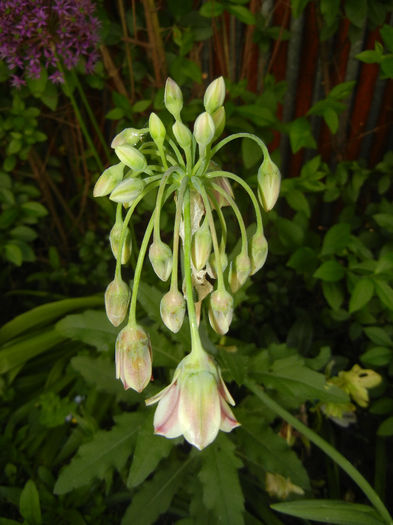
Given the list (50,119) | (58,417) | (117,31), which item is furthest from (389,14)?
(58,417)

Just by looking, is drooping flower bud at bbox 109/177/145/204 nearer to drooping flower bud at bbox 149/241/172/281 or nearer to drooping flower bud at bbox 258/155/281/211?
drooping flower bud at bbox 149/241/172/281

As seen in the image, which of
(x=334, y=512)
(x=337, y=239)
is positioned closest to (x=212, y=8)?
(x=337, y=239)


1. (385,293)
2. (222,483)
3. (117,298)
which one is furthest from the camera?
(385,293)

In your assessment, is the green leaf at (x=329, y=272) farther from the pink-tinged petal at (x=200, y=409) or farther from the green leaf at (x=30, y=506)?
the green leaf at (x=30, y=506)

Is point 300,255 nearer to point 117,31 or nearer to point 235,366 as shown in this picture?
point 235,366

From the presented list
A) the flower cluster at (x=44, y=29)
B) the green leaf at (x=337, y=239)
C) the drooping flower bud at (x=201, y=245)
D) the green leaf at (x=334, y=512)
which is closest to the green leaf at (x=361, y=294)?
the green leaf at (x=337, y=239)

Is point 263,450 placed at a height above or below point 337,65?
below

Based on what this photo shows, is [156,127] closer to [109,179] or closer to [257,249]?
[109,179]
